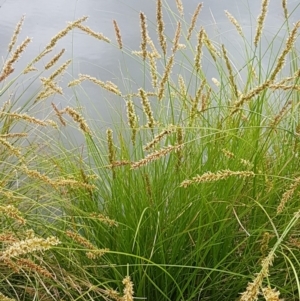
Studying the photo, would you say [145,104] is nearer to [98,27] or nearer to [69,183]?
[69,183]

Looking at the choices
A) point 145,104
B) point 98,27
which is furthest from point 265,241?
point 98,27

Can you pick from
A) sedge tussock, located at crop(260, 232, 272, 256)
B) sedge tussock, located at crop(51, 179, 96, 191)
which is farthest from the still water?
sedge tussock, located at crop(260, 232, 272, 256)

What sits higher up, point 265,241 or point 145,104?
point 145,104

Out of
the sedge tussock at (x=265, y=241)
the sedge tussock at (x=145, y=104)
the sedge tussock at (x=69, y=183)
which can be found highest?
the sedge tussock at (x=145, y=104)

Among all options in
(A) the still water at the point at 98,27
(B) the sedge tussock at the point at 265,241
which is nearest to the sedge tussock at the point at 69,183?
(B) the sedge tussock at the point at 265,241

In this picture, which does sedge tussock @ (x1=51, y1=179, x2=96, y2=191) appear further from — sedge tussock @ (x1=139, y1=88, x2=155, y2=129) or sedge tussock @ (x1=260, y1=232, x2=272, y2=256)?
sedge tussock @ (x1=260, y1=232, x2=272, y2=256)

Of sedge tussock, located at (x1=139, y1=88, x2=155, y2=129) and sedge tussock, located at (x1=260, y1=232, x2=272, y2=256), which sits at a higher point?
sedge tussock, located at (x1=139, y1=88, x2=155, y2=129)

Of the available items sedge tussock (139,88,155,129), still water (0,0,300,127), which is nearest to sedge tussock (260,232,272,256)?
sedge tussock (139,88,155,129)

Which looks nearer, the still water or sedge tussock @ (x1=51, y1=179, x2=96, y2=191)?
sedge tussock @ (x1=51, y1=179, x2=96, y2=191)

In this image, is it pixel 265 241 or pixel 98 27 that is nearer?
pixel 265 241

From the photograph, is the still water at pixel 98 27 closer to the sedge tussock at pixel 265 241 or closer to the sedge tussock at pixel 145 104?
the sedge tussock at pixel 145 104

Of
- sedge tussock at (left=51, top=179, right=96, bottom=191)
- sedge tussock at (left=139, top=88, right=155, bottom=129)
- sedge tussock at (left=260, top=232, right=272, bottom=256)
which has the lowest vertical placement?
sedge tussock at (left=260, top=232, right=272, bottom=256)

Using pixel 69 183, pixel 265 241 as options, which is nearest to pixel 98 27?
pixel 69 183

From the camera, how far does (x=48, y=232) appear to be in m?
1.27
